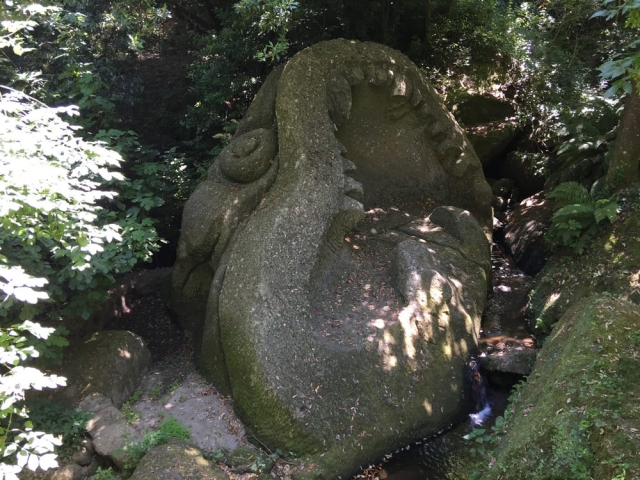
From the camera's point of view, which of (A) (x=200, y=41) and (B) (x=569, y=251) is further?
(A) (x=200, y=41)

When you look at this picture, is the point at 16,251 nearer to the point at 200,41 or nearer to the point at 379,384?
the point at 379,384

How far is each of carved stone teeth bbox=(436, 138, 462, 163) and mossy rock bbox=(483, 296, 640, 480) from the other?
3.99 m

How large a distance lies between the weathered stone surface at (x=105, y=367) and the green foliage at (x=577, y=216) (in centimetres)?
609

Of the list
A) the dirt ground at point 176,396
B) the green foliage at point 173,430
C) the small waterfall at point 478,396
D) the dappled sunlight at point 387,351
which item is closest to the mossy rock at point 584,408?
the small waterfall at point 478,396

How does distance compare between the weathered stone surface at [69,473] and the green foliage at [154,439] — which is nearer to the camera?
the weathered stone surface at [69,473]

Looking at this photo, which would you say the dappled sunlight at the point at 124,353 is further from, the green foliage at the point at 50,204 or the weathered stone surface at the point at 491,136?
the weathered stone surface at the point at 491,136

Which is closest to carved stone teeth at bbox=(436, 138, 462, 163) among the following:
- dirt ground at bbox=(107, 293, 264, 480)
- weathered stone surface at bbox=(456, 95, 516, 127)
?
weathered stone surface at bbox=(456, 95, 516, 127)

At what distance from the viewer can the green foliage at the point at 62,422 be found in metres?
4.68

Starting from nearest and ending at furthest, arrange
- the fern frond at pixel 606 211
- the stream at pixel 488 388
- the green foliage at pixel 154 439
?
the green foliage at pixel 154 439 → the stream at pixel 488 388 → the fern frond at pixel 606 211

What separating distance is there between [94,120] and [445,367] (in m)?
5.85

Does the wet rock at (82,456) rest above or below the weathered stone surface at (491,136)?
below

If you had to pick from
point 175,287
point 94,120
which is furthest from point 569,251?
point 94,120

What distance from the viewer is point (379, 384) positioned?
5.25 m

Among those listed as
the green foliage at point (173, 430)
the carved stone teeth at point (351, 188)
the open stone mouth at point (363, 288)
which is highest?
the carved stone teeth at point (351, 188)
